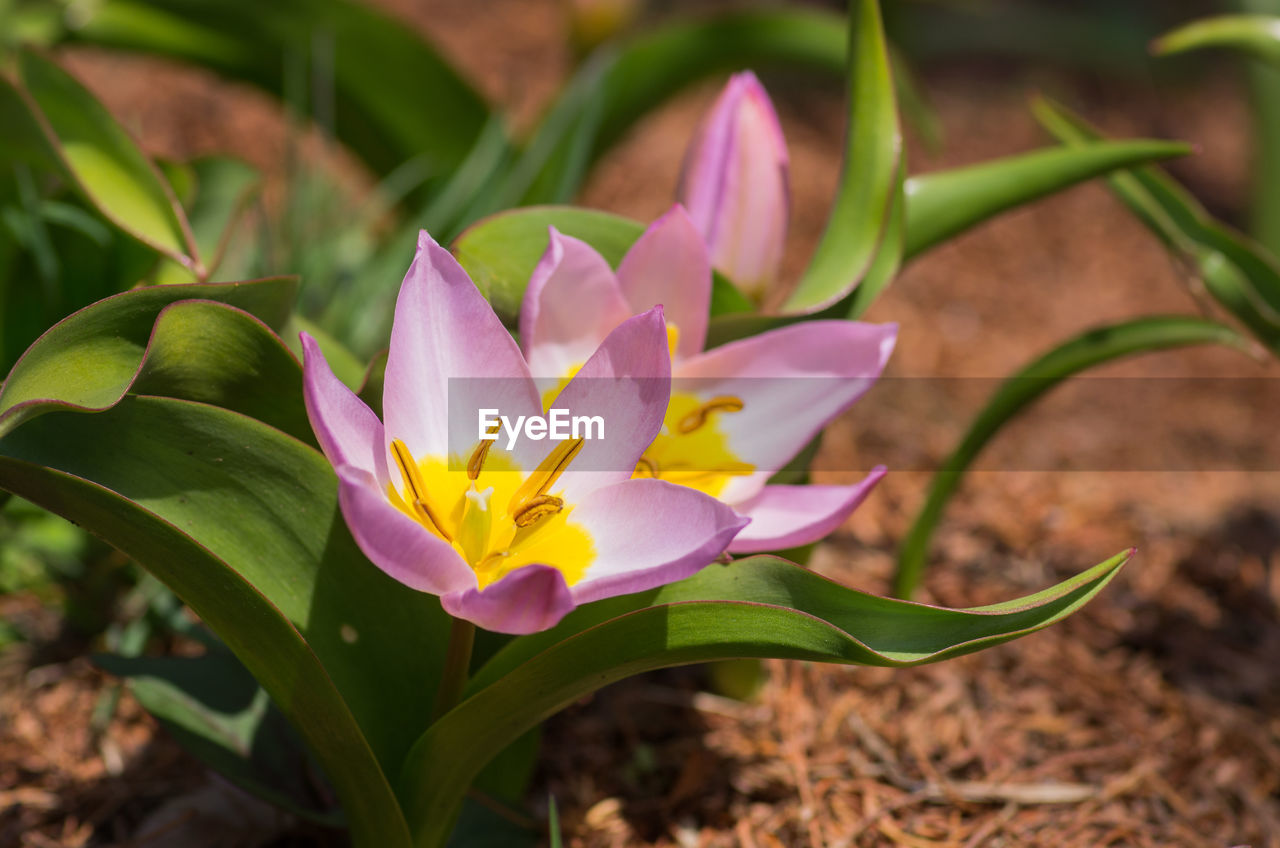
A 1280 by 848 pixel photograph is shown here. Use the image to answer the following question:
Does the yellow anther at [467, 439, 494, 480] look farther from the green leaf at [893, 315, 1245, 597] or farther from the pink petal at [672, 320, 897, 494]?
the green leaf at [893, 315, 1245, 597]

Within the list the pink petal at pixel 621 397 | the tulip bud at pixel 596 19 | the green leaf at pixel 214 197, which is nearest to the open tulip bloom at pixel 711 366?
the pink petal at pixel 621 397

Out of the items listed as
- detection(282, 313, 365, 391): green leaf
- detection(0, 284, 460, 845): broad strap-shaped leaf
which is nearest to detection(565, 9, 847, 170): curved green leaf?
detection(282, 313, 365, 391): green leaf

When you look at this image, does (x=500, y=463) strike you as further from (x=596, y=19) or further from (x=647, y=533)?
(x=596, y=19)

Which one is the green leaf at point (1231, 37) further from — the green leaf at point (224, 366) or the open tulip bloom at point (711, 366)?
the green leaf at point (224, 366)

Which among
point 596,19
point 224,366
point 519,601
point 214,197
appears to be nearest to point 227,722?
point 224,366

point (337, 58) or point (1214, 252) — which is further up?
point (337, 58)

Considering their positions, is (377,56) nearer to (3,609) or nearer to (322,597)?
(3,609)
